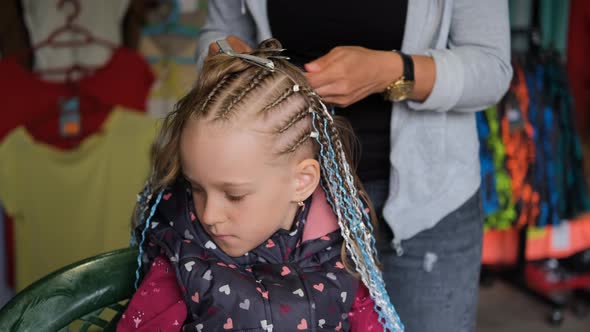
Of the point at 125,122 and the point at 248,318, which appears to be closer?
the point at 248,318

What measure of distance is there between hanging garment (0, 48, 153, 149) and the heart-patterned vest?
1.21 m

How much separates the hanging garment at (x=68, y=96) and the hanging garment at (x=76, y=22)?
0.17 ft

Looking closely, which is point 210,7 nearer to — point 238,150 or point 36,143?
point 238,150

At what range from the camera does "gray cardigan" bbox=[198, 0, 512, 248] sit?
1021mm

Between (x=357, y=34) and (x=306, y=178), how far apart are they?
0.30 metres

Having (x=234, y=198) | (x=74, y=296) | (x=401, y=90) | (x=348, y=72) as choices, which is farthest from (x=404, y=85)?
(x=74, y=296)

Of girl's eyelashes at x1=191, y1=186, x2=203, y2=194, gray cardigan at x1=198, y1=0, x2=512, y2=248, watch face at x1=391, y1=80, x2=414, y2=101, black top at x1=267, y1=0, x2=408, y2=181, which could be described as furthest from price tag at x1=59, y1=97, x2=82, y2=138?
watch face at x1=391, y1=80, x2=414, y2=101

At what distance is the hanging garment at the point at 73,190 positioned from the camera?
6.82ft

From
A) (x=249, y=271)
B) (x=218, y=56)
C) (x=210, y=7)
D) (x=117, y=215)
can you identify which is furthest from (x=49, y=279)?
(x=117, y=215)

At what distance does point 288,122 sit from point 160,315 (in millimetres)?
340

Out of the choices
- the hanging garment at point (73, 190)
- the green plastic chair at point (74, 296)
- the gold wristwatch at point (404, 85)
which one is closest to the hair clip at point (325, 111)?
the gold wristwatch at point (404, 85)

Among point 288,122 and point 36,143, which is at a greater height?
point 288,122

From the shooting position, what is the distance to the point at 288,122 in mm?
919

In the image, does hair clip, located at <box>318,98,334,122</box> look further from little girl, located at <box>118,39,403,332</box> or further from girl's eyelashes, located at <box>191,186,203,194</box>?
girl's eyelashes, located at <box>191,186,203,194</box>
